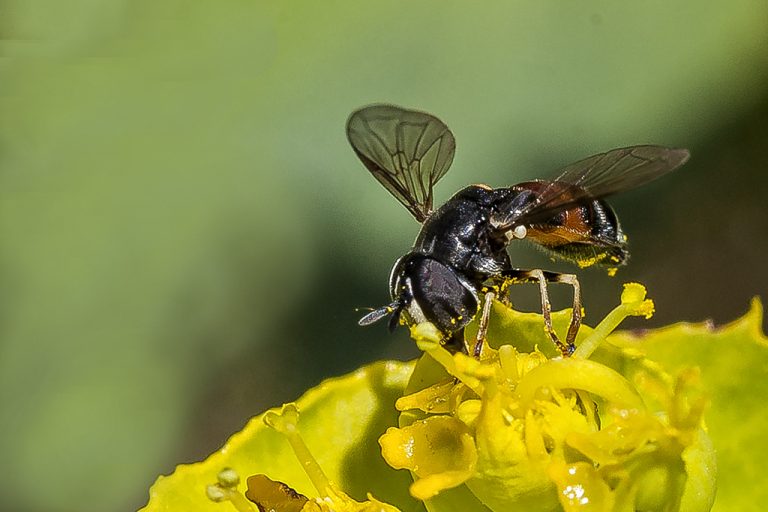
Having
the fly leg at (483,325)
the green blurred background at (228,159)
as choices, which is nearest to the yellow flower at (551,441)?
the fly leg at (483,325)

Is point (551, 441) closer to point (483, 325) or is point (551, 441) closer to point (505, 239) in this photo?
point (483, 325)

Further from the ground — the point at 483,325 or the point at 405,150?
the point at 405,150

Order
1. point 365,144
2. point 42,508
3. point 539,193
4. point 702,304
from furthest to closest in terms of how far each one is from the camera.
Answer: point 702,304 → point 42,508 → point 365,144 → point 539,193

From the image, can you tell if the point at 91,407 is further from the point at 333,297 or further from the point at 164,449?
the point at 333,297

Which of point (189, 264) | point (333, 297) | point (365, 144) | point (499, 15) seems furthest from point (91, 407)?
point (499, 15)

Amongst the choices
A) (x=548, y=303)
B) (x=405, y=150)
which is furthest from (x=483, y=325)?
(x=405, y=150)

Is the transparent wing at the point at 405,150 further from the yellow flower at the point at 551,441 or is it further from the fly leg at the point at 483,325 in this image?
the yellow flower at the point at 551,441
